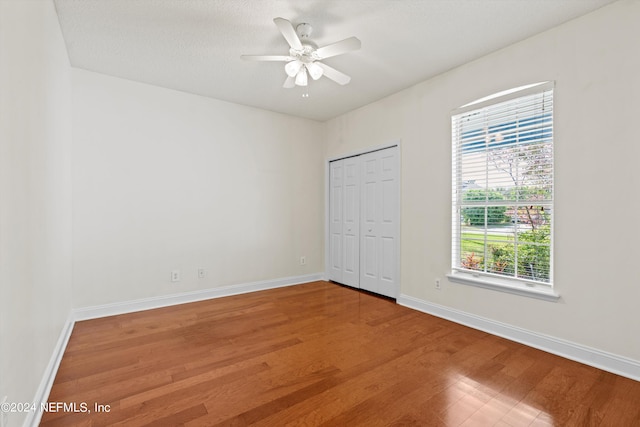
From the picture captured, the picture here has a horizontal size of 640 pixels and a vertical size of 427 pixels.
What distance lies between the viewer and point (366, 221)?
4.49 m

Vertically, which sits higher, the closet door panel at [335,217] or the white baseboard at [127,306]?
the closet door panel at [335,217]

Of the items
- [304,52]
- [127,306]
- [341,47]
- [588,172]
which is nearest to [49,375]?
[127,306]

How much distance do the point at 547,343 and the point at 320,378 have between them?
2.00 meters

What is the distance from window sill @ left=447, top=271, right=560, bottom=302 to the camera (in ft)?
8.46

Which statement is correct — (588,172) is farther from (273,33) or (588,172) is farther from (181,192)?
(181,192)

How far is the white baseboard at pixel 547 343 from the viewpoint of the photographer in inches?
86.1

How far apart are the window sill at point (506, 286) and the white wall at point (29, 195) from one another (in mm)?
3410

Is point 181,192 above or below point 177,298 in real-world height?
above

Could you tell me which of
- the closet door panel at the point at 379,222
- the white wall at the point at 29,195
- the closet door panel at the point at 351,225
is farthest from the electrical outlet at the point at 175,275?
the closet door panel at the point at 379,222

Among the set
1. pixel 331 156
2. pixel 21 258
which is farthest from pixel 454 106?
pixel 21 258

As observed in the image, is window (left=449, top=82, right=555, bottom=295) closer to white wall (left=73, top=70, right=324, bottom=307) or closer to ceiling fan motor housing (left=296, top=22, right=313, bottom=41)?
ceiling fan motor housing (left=296, top=22, right=313, bottom=41)

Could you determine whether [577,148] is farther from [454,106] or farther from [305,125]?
[305,125]

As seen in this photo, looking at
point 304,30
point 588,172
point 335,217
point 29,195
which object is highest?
point 304,30

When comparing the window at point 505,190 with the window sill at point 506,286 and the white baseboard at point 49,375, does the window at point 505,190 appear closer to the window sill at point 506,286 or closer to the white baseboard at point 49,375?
the window sill at point 506,286
